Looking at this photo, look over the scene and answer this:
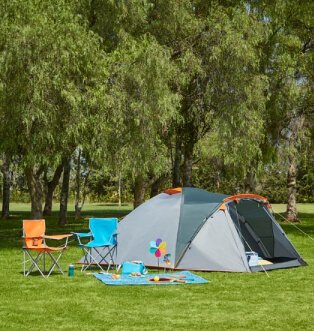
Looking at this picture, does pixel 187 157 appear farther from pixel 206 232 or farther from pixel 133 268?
pixel 133 268

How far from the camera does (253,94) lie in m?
18.7

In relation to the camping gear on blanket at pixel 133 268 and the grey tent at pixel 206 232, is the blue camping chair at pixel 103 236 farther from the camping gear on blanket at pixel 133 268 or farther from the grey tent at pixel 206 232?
the camping gear on blanket at pixel 133 268

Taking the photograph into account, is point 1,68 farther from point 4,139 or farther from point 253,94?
point 253,94

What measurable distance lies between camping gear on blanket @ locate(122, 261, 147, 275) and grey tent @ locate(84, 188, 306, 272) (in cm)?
66

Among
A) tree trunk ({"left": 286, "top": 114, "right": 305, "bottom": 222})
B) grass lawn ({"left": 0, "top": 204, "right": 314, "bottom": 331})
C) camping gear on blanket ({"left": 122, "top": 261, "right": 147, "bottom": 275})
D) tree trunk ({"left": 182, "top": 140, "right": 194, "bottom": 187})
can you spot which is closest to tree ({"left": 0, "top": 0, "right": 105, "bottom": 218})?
grass lawn ({"left": 0, "top": 204, "right": 314, "bottom": 331})

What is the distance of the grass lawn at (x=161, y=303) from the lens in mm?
6988

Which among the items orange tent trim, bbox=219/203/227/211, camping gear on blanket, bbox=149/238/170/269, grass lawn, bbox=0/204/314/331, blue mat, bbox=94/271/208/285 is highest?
orange tent trim, bbox=219/203/227/211

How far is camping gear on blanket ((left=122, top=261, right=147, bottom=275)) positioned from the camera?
10.5 m

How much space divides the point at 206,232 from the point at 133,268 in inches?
57.7

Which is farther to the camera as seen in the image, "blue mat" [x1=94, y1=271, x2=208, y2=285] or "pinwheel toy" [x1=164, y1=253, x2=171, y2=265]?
"pinwheel toy" [x1=164, y1=253, x2=171, y2=265]

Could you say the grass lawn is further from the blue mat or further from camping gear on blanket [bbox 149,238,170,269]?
camping gear on blanket [bbox 149,238,170,269]

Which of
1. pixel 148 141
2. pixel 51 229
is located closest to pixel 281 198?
pixel 51 229

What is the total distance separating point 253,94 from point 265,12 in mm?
3627

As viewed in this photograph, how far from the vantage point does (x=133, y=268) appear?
1051cm
